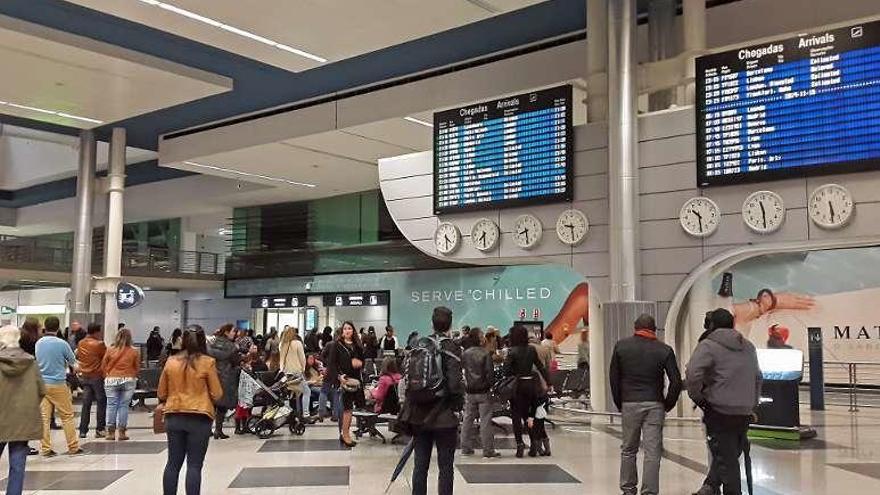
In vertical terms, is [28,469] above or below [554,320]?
below

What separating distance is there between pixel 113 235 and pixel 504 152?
1197 centimetres

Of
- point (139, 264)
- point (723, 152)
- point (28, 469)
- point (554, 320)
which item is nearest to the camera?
point (28, 469)

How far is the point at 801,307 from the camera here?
64.0 ft

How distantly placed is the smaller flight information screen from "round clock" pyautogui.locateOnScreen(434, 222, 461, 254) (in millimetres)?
270

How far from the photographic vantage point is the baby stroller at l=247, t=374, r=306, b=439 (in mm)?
10930

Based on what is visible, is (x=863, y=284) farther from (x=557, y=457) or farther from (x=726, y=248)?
(x=557, y=457)

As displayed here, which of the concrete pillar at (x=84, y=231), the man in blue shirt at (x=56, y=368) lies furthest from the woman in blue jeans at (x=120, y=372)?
the concrete pillar at (x=84, y=231)

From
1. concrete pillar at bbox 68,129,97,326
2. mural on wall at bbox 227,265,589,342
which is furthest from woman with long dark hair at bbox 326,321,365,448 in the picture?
concrete pillar at bbox 68,129,97,326

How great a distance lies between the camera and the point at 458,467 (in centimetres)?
827

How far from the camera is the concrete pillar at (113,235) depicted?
63.9ft

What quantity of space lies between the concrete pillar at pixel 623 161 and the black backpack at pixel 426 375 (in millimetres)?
5577

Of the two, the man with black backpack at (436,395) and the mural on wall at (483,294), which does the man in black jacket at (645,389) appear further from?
the mural on wall at (483,294)

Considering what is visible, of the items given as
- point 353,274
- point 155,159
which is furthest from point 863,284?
point 155,159

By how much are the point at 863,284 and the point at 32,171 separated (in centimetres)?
2659
